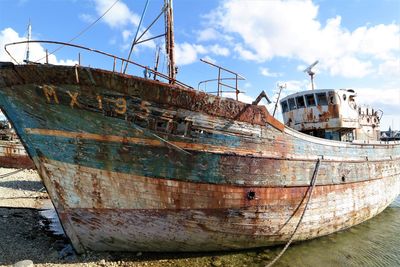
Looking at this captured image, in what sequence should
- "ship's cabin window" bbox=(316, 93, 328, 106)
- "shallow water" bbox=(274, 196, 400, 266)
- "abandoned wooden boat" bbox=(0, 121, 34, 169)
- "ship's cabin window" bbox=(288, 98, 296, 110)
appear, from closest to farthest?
"shallow water" bbox=(274, 196, 400, 266)
"ship's cabin window" bbox=(316, 93, 328, 106)
"ship's cabin window" bbox=(288, 98, 296, 110)
"abandoned wooden boat" bbox=(0, 121, 34, 169)

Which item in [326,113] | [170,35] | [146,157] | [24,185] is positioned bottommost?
[24,185]

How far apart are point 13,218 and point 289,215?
8.27m

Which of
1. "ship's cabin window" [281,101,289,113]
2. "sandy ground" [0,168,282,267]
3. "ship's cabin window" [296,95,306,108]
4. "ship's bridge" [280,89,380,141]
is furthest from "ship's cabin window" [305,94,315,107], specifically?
"sandy ground" [0,168,282,267]

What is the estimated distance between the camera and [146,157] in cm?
620

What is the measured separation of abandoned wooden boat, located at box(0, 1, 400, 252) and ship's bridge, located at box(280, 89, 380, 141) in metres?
4.13

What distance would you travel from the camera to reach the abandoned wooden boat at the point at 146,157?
19.9 ft

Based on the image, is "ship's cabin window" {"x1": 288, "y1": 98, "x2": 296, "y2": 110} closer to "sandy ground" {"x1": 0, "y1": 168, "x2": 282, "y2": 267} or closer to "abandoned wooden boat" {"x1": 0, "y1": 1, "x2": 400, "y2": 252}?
"abandoned wooden boat" {"x1": 0, "y1": 1, "x2": 400, "y2": 252}

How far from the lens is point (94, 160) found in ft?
20.5

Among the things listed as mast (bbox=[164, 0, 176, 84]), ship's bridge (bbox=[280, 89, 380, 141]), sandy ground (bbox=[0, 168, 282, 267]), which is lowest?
sandy ground (bbox=[0, 168, 282, 267])

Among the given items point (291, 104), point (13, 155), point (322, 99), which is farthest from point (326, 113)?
point (13, 155)

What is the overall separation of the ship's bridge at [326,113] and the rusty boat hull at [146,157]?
13.9 feet

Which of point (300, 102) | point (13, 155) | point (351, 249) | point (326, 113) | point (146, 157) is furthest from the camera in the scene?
point (13, 155)

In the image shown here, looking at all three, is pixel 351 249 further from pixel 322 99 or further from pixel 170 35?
pixel 170 35

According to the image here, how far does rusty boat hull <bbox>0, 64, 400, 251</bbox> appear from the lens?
239 inches
